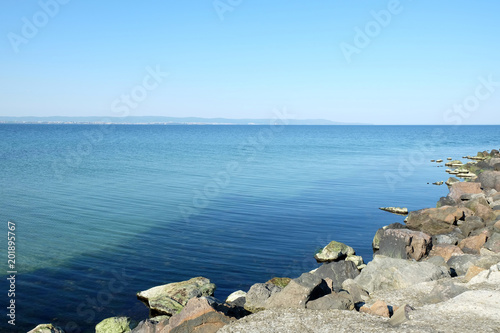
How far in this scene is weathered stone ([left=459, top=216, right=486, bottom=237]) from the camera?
24797mm

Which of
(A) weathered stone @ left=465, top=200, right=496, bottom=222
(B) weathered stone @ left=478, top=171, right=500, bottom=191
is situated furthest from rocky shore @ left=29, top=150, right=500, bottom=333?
(B) weathered stone @ left=478, top=171, right=500, bottom=191

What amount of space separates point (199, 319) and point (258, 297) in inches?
136

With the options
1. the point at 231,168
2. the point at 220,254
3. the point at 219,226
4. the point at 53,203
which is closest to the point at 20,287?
the point at 220,254

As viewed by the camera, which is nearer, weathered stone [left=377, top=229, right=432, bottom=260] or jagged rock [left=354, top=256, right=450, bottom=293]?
jagged rock [left=354, top=256, right=450, bottom=293]

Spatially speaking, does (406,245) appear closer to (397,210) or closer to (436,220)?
(436,220)

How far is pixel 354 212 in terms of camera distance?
107 feet

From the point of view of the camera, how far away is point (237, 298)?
1622 centimetres

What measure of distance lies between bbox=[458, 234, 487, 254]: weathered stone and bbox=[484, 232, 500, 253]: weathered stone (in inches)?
10.7

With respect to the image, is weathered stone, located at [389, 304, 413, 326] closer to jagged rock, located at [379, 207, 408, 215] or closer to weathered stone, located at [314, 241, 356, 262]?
weathered stone, located at [314, 241, 356, 262]

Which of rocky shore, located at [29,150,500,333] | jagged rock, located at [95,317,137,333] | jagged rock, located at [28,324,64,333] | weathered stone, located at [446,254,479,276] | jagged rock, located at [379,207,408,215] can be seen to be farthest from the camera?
jagged rock, located at [379,207,408,215]

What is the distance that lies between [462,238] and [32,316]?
2234 centimetres

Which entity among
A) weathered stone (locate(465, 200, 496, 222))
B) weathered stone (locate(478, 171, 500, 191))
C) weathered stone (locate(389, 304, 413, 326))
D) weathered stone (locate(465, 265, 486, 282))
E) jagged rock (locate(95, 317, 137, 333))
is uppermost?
weathered stone (locate(478, 171, 500, 191))

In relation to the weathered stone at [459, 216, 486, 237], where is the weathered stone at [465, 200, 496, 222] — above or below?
above

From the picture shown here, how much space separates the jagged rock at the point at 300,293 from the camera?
1386cm
